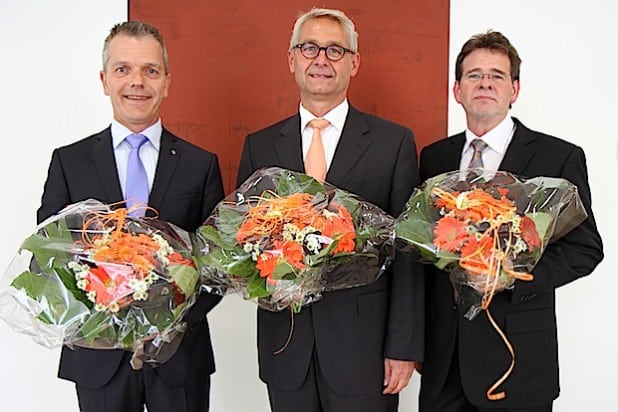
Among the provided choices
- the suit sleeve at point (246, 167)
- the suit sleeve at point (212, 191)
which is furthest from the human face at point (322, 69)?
the suit sleeve at point (212, 191)

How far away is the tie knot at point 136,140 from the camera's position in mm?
2168

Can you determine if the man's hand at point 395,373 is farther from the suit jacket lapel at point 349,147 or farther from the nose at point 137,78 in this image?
the nose at point 137,78

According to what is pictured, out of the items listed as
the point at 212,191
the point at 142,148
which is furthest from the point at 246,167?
the point at 142,148

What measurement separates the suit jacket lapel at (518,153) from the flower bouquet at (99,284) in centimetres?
108

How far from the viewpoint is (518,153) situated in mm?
2088

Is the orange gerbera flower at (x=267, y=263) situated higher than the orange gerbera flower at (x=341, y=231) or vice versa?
the orange gerbera flower at (x=341, y=231)

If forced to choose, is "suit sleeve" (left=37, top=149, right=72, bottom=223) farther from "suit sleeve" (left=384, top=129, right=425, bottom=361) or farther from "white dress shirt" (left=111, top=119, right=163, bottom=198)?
"suit sleeve" (left=384, top=129, right=425, bottom=361)

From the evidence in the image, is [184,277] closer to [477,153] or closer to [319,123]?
[319,123]

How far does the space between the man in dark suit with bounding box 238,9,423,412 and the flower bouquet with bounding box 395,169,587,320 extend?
258mm

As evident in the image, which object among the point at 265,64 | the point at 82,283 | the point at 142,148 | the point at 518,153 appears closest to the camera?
the point at 82,283

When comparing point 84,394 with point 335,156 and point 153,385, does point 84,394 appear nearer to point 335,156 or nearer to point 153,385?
point 153,385

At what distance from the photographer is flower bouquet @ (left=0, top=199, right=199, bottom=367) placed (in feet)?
Answer: 5.34

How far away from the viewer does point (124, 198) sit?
2.10 meters

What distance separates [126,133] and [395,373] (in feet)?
4.01
